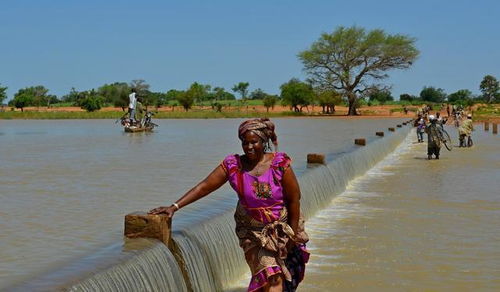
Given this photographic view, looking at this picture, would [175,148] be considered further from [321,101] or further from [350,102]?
[321,101]

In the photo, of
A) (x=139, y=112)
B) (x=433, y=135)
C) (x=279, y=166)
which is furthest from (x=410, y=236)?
(x=139, y=112)

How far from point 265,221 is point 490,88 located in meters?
114

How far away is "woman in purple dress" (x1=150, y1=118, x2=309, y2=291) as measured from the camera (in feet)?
14.8

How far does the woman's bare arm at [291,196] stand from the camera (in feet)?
14.8

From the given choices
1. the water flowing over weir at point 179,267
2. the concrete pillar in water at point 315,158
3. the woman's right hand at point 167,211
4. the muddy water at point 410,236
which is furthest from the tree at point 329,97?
the woman's right hand at point 167,211

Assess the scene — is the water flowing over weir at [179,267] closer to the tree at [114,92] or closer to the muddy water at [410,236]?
the muddy water at [410,236]

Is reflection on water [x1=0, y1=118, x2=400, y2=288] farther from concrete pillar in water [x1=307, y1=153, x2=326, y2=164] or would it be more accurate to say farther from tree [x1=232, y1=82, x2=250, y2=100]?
tree [x1=232, y1=82, x2=250, y2=100]

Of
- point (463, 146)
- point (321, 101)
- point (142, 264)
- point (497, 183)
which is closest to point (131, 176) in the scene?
point (497, 183)

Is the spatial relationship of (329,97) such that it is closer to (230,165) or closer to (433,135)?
(433,135)

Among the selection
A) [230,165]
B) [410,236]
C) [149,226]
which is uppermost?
[230,165]

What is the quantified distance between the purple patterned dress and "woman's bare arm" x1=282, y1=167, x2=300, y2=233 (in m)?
0.03

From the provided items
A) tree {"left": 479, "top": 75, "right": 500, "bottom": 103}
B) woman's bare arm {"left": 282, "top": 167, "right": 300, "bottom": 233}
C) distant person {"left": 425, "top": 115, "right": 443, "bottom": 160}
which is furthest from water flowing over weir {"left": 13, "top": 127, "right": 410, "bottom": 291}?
tree {"left": 479, "top": 75, "right": 500, "bottom": 103}

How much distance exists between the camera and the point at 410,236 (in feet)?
29.0

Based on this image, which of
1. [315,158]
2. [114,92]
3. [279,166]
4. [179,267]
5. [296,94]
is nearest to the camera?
[279,166]
